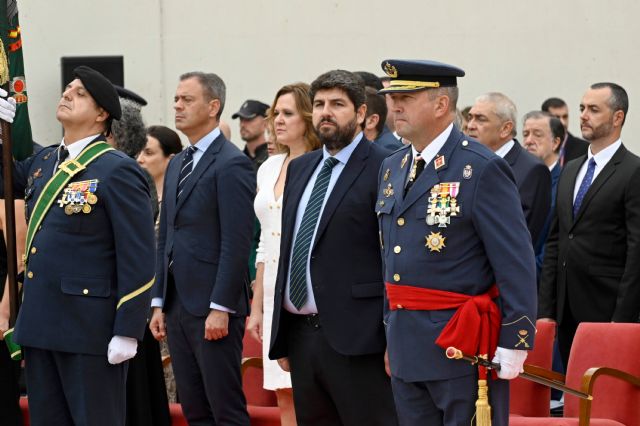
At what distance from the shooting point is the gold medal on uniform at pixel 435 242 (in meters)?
4.09

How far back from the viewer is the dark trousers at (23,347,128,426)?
454cm

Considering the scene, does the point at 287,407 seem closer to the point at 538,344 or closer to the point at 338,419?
the point at 338,419

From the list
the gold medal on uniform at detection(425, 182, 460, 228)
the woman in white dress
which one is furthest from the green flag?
the gold medal on uniform at detection(425, 182, 460, 228)

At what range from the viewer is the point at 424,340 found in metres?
4.09

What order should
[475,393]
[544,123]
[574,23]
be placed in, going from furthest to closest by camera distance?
[574,23] < [544,123] < [475,393]

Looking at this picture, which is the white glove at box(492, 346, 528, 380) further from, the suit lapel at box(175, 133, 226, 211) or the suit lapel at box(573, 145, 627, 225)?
the suit lapel at box(573, 145, 627, 225)

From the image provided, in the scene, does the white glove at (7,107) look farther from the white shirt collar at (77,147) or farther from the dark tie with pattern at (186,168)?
the dark tie with pattern at (186,168)

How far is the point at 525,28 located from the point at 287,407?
16.3ft

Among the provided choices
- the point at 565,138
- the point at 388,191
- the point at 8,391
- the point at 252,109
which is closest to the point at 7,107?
the point at 8,391

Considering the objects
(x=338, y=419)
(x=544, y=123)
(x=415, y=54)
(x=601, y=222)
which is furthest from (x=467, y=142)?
(x=415, y=54)

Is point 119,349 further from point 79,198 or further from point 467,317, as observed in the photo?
point 467,317

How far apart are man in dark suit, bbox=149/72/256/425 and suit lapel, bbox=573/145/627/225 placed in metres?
1.87

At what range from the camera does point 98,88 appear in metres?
4.81

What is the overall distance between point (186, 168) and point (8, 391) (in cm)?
133
